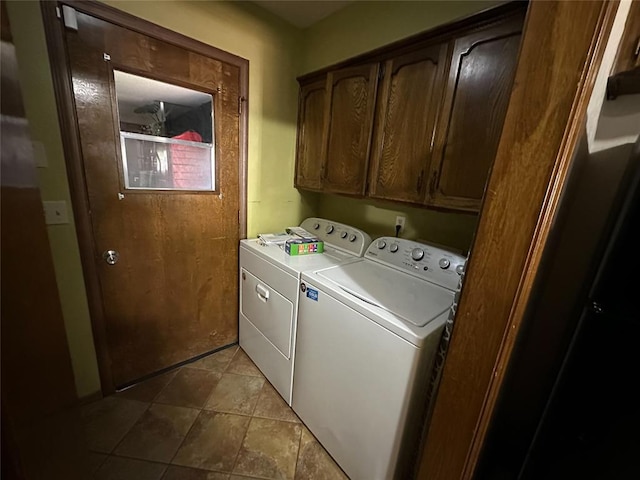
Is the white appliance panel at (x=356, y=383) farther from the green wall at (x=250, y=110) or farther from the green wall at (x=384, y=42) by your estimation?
the green wall at (x=250, y=110)

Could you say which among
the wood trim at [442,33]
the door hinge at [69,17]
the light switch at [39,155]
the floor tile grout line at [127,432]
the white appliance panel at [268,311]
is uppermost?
the wood trim at [442,33]

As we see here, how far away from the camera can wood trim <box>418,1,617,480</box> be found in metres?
0.48

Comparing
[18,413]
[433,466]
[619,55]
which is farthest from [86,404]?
[619,55]

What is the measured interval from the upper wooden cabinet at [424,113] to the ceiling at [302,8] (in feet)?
1.35

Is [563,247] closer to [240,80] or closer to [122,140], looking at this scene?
[240,80]

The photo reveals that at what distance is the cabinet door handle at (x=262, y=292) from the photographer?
161 centimetres

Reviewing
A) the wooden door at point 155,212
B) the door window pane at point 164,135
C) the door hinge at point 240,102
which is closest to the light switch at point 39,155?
the wooden door at point 155,212

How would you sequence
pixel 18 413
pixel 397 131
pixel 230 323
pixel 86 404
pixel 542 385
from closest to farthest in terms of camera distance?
pixel 18 413 → pixel 542 385 → pixel 397 131 → pixel 86 404 → pixel 230 323

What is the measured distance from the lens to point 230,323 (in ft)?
6.75

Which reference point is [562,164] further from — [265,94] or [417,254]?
Result: [265,94]

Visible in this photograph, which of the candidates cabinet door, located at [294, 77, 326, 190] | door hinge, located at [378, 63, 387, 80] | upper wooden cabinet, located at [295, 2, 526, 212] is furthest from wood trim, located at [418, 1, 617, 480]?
cabinet door, located at [294, 77, 326, 190]

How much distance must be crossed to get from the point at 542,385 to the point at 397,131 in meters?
1.40

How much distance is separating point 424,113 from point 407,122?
0.09 m

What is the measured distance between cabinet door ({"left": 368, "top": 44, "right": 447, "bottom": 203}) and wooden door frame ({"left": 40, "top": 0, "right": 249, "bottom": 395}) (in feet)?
3.31
